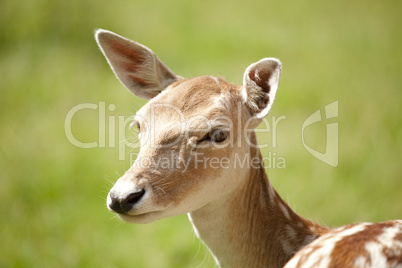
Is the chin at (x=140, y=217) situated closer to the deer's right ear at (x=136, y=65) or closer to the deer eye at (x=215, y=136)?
the deer eye at (x=215, y=136)

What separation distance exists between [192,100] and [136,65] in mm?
735

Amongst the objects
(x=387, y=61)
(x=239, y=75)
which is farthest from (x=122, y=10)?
(x=387, y=61)

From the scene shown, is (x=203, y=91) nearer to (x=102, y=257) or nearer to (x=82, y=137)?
(x=102, y=257)

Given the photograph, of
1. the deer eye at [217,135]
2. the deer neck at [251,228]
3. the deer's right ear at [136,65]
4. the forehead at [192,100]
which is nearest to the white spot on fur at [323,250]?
the deer neck at [251,228]

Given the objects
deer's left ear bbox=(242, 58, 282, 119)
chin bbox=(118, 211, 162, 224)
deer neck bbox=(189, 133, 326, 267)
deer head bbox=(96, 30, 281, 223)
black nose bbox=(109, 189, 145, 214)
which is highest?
deer's left ear bbox=(242, 58, 282, 119)

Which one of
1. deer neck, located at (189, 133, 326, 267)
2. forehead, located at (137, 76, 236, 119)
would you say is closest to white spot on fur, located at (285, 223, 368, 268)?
deer neck, located at (189, 133, 326, 267)

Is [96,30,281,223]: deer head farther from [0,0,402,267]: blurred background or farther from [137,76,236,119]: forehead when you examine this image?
[0,0,402,267]: blurred background

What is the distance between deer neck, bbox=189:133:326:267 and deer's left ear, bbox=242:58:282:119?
295 millimetres

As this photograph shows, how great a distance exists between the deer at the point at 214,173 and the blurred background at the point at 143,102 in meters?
0.88

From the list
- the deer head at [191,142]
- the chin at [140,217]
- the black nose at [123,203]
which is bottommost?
the chin at [140,217]

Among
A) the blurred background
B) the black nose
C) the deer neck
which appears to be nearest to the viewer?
the black nose

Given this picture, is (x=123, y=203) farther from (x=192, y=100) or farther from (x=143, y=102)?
(x=143, y=102)

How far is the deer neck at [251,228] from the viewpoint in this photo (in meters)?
3.30

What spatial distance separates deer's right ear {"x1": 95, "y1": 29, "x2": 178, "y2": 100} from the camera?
3703 millimetres
